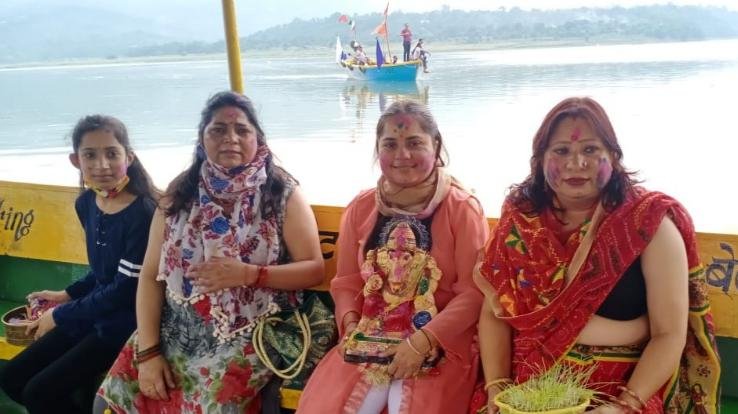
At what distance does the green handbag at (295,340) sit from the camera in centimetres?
254

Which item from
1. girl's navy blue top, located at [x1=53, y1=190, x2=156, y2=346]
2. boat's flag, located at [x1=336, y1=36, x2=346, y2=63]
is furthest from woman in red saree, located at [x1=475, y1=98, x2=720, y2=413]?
boat's flag, located at [x1=336, y1=36, x2=346, y2=63]

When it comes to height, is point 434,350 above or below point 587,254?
below

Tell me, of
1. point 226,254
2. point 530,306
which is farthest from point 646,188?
point 226,254

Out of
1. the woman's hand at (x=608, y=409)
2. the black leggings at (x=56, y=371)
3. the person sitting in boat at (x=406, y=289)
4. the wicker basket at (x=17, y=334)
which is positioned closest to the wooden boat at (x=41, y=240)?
the wicker basket at (x=17, y=334)

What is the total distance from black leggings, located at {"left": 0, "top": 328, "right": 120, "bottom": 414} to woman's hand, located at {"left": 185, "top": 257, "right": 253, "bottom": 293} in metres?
0.62

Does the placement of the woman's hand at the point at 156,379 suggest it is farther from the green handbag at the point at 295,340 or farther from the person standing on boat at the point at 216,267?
the green handbag at the point at 295,340

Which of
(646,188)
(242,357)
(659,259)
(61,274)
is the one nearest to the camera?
(659,259)

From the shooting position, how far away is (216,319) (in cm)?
260

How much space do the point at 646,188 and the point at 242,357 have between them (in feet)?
4.73

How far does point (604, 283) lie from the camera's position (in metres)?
2.02

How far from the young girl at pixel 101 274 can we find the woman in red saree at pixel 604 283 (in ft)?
4.95

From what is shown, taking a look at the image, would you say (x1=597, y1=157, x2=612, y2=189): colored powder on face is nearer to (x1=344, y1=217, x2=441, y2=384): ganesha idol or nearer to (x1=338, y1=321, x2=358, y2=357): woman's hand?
(x1=344, y1=217, x2=441, y2=384): ganesha idol

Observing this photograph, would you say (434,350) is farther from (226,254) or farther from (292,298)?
(226,254)

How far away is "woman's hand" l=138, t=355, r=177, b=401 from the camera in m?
2.57
